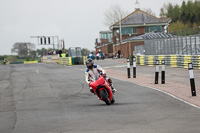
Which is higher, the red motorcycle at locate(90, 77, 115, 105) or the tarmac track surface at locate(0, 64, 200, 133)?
the red motorcycle at locate(90, 77, 115, 105)

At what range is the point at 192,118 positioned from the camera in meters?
8.17

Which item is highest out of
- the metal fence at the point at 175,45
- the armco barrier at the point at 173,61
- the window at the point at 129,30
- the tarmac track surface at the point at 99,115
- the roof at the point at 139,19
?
the roof at the point at 139,19

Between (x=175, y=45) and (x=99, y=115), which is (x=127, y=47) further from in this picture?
(x=99, y=115)

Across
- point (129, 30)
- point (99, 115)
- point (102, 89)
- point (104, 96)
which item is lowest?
point (99, 115)

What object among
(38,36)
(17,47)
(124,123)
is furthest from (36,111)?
(17,47)

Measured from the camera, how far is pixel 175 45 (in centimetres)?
3519

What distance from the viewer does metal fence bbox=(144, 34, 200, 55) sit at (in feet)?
102

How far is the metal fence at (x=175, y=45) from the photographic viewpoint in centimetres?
3122

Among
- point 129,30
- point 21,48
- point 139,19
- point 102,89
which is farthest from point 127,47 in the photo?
point 21,48

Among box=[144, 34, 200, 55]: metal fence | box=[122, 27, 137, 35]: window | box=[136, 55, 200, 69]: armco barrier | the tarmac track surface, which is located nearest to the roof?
box=[122, 27, 137, 35]: window

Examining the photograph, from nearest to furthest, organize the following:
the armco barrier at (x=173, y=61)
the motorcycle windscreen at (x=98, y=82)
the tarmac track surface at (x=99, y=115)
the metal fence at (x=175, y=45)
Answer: the tarmac track surface at (x=99, y=115), the motorcycle windscreen at (x=98, y=82), the metal fence at (x=175, y=45), the armco barrier at (x=173, y=61)

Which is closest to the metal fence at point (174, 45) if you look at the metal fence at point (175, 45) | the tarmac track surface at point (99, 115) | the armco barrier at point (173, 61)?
the metal fence at point (175, 45)

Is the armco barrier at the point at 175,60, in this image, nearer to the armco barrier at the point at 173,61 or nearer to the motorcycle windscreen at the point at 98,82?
the armco barrier at the point at 173,61

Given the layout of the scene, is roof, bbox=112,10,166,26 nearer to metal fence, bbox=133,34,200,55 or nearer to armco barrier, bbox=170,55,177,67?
metal fence, bbox=133,34,200,55
